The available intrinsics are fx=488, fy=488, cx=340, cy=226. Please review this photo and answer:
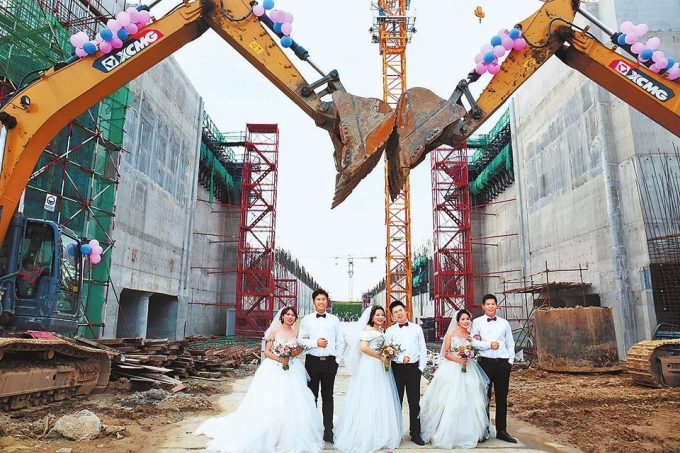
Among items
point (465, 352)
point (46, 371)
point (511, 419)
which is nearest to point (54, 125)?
point (46, 371)

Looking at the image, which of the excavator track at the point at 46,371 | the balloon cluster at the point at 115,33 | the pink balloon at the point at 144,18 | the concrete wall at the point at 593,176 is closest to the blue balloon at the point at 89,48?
the balloon cluster at the point at 115,33

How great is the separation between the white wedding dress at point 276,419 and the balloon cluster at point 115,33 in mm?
4862

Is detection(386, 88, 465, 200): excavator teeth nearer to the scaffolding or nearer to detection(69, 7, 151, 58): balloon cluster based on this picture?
detection(69, 7, 151, 58): balloon cluster

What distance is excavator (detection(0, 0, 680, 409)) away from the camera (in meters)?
6.21

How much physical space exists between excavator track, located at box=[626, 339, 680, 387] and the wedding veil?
23.6 ft

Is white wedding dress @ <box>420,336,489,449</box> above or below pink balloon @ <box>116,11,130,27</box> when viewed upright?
below

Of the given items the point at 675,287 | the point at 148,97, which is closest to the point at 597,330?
the point at 675,287

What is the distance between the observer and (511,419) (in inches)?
282

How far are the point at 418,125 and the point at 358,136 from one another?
2.44 ft

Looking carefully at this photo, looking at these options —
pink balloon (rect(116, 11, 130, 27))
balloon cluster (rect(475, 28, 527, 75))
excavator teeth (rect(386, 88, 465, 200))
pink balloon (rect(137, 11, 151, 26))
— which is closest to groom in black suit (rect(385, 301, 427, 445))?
excavator teeth (rect(386, 88, 465, 200))

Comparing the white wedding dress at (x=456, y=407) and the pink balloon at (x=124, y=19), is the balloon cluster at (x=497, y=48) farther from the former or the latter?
the pink balloon at (x=124, y=19)

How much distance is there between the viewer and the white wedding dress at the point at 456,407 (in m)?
5.53

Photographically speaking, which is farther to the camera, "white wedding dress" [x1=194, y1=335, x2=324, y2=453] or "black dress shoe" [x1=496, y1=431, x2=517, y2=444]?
"black dress shoe" [x1=496, y1=431, x2=517, y2=444]

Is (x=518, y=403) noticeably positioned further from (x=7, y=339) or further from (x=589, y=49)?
(x=7, y=339)
